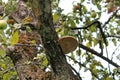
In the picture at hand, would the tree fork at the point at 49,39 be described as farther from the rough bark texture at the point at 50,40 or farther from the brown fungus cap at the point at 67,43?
the brown fungus cap at the point at 67,43

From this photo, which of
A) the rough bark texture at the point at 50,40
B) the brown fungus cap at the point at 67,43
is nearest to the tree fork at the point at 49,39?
the rough bark texture at the point at 50,40

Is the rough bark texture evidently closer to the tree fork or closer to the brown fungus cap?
the tree fork

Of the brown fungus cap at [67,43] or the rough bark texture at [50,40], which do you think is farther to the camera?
the brown fungus cap at [67,43]

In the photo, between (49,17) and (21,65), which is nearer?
(49,17)

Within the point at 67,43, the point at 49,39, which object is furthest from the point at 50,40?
the point at 67,43

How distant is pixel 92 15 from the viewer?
11.2 ft

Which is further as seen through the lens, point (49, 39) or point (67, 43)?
point (67, 43)

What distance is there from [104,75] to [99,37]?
789 millimetres

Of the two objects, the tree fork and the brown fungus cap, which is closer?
the tree fork

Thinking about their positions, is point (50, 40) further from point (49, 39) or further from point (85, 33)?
point (85, 33)

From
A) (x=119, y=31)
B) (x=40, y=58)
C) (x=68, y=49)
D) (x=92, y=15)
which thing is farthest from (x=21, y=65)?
(x=119, y=31)

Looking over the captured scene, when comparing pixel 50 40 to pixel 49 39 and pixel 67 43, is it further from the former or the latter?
pixel 67 43

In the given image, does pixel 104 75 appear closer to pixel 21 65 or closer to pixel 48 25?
pixel 21 65

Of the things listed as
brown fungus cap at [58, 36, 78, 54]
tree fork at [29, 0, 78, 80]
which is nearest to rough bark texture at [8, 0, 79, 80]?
tree fork at [29, 0, 78, 80]
